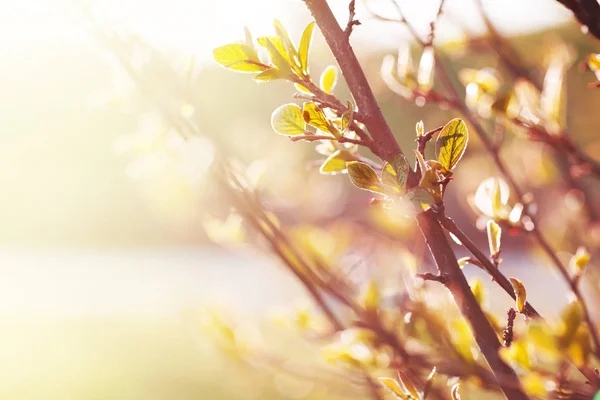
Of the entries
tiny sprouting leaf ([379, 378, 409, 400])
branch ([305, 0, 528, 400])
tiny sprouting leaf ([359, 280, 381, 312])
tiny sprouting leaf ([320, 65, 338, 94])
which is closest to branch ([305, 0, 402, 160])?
branch ([305, 0, 528, 400])

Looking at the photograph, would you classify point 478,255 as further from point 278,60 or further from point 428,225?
point 278,60

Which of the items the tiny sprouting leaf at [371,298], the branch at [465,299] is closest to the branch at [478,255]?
the branch at [465,299]

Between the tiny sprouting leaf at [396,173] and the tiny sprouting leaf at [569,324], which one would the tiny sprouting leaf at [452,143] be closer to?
the tiny sprouting leaf at [396,173]

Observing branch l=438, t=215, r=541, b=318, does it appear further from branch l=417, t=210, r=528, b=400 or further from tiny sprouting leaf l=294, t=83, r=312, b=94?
tiny sprouting leaf l=294, t=83, r=312, b=94

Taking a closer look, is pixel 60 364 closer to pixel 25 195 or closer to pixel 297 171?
pixel 297 171

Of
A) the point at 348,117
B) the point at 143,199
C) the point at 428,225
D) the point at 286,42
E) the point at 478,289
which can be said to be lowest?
the point at 478,289

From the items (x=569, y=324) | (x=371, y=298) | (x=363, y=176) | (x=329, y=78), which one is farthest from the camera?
(x=371, y=298)

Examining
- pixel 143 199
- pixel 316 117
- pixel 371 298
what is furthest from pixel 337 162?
pixel 143 199
